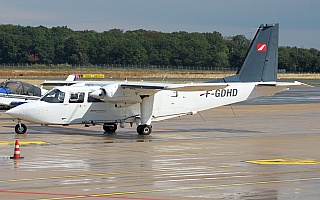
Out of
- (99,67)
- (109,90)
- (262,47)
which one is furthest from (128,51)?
(109,90)

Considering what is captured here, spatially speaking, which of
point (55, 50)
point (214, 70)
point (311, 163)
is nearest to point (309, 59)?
point (214, 70)

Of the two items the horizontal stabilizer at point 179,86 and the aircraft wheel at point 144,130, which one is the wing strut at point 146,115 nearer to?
the aircraft wheel at point 144,130

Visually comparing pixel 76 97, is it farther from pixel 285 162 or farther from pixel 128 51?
pixel 128 51

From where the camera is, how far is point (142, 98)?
30.5 m

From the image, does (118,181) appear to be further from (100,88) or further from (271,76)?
(271,76)

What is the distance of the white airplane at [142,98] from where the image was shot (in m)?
29.1

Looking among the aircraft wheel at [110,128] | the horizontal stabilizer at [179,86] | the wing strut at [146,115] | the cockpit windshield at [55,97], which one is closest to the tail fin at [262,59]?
the horizontal stabilizer at [179,86]

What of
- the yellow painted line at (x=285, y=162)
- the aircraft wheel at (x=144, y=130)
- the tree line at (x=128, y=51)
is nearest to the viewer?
the yellow painted line at (x=285, y=162)

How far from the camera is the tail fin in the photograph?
1299 inches

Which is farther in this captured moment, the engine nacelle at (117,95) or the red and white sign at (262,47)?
the red and white sign at (262,47)

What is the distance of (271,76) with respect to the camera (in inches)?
1307

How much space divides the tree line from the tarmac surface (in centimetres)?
10605

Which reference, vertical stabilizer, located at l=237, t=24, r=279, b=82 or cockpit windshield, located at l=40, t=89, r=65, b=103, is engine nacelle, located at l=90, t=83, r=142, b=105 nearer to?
A: cockpit windshield, located at l=40, t=89, r=65, b=103

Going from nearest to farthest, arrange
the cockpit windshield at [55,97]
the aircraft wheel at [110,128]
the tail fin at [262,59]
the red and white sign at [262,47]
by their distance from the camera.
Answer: the cockpit windshield at [55,97], the aircraft wheel at [110,128], the tail fin at [262,59], the red and white sign at [262,47]
